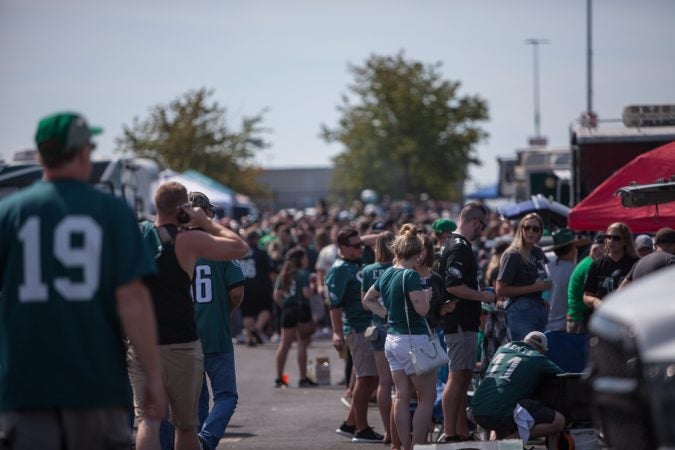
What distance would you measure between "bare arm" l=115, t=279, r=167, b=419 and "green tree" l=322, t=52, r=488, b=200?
50482 millimetres

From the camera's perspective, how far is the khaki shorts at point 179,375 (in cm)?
775

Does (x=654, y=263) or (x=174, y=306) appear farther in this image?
(x=654, y=263)

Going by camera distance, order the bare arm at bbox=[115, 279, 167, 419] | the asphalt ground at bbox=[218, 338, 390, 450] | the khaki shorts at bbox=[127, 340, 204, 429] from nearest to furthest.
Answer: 1. the bare arm at bbox=[115, 279, 167, 419]
2. the khaki shorts at bbox=[127, 340, 204, 429]
3. the asphalt ground at bbox=[218, 338, 390, 450]

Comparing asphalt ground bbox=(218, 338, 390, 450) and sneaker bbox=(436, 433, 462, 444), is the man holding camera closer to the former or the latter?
sneaker bbox=(436, 433, 462, 444)

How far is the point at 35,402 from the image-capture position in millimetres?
5043

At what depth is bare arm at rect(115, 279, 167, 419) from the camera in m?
5.20

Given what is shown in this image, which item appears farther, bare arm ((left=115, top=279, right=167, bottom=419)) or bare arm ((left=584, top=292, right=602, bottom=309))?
bare arm ((left=584, top=292, right=602, bottom=309))

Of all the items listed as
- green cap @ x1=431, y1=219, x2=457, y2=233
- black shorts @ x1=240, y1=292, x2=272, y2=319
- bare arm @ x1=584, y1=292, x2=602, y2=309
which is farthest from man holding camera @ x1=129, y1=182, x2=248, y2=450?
black shorts @ x1=240, y1=292, x2=272, y2=319

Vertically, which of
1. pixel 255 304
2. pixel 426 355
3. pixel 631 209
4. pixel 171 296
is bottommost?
pixel 255 304

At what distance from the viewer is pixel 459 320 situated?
10.7 metres

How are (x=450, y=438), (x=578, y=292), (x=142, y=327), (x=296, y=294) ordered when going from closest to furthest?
1. (x=142, y=327)
2. (x=450, y=438)
3. (x=578, y=292)
4. (x=296, y=294)

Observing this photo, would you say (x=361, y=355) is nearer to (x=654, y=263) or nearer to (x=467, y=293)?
(x=467, y=293)

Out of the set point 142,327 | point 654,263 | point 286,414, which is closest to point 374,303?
point 654,263

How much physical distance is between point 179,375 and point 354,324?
13.7 ft
